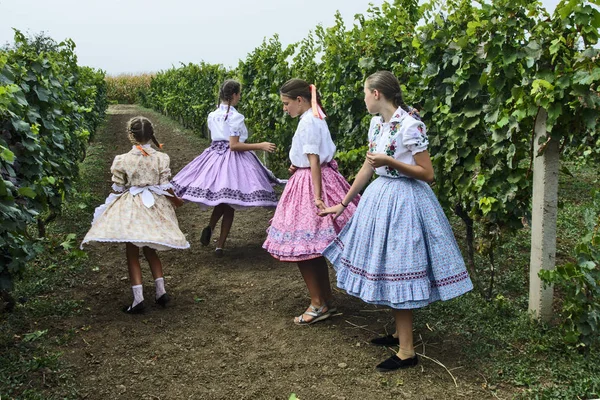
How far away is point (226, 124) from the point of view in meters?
6.23

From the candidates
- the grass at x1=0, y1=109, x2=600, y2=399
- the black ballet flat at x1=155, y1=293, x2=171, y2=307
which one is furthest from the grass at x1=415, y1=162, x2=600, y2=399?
the black ballet flat at x1=155, y1=293, x2=171, y2=307

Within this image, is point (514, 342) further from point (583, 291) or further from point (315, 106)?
point (315, 106)

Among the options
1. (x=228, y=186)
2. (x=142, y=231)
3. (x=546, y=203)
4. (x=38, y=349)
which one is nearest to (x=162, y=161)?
(x=142, y=231)

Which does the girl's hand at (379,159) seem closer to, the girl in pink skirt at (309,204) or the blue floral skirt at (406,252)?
the blue floral skirt at (406,252)

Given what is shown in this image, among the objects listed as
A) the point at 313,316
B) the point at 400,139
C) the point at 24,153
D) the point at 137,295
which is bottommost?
the point at 313,316

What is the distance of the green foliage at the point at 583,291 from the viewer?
12.0 feet

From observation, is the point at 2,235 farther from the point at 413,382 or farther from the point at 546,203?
the point at 546,203

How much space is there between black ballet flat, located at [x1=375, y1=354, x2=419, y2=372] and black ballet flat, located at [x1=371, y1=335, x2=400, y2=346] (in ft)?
1.12

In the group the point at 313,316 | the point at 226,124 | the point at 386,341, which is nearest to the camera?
the point at 386,341

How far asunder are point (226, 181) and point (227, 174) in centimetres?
9

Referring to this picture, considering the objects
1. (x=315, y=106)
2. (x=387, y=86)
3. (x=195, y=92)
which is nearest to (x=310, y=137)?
(x=315, y=106)

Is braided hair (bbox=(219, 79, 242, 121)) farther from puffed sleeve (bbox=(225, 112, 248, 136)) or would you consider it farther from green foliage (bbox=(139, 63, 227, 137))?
green foliage (bbox=(139, 63, 227, 137))

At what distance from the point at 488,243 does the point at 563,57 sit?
1.46 m

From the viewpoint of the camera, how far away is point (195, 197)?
619 centimetres
